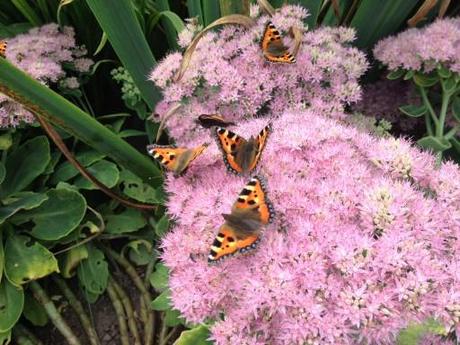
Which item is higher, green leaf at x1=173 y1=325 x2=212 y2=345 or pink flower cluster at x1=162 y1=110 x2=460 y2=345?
pink flower cluster at x1=162 y1=110 x2=460 y2=345

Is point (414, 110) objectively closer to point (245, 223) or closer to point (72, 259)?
point (245, 223)

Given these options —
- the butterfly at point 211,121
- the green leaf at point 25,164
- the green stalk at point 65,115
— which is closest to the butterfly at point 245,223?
the butterfly at point 211,121

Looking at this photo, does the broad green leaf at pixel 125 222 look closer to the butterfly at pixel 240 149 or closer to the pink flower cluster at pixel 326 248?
the pink flower cluster at pixel 326 248

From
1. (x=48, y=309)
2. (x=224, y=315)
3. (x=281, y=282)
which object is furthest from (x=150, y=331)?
(x=281, y=282)

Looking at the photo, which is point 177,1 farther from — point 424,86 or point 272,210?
point 272,210

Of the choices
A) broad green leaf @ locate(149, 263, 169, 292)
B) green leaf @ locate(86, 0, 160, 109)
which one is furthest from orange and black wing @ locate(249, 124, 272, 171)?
green leaf @ locate(86, 0, 160, 109)

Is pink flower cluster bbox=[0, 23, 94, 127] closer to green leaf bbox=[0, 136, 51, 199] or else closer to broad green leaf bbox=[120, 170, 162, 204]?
green leaf bbox=[0, 136, 51, 199]
